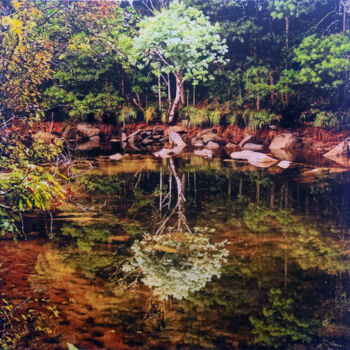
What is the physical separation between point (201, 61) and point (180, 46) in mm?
235

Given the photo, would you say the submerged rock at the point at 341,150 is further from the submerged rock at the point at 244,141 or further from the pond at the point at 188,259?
the submerged rock at the point at 244,141

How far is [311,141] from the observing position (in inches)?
130

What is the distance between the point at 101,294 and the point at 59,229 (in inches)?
31.2

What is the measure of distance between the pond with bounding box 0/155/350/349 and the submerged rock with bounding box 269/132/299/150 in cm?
23

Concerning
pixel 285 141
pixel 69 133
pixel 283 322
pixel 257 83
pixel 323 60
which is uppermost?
pixel 323 60

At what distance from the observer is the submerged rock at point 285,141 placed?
3.23 m

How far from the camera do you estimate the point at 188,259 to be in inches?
89.8

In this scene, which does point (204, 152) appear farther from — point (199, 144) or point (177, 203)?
point (177, 203)

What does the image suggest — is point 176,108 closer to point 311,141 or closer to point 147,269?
point 311,141

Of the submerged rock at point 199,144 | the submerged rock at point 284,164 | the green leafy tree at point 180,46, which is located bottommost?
the submerged rock at point 284,164

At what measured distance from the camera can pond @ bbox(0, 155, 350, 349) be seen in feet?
5.86

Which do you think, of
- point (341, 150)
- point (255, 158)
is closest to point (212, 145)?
point (255, 158)

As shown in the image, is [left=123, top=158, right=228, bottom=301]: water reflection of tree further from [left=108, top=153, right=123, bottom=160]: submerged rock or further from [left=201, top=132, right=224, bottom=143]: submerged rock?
[left=201, top=132, right=224, bottom=143]: submerged rock

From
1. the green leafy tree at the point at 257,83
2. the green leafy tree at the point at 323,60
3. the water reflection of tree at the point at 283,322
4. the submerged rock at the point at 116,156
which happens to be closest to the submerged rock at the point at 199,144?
the green leafy tree at the point at 257,83
